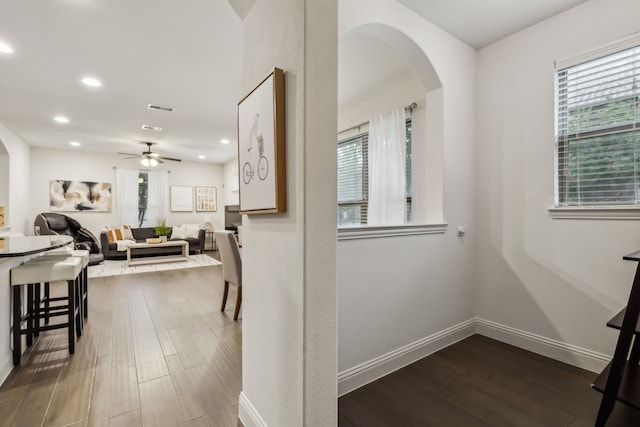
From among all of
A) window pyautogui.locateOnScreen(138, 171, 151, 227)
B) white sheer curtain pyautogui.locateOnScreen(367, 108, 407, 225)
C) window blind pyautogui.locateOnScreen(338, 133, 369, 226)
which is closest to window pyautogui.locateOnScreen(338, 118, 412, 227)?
window blind pyautogui.locateOnScreen(338, 133, 369, 226)

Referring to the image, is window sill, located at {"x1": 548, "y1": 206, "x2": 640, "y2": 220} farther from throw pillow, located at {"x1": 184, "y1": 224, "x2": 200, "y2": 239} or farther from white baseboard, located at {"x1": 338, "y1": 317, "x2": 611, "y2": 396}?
throw pillow, located at {"x1": 184, "y1": 224, "x2": 200, "y2": 239}

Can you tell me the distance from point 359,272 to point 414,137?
188 cm

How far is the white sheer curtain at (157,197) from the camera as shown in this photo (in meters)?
8.30

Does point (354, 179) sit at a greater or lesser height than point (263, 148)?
greater

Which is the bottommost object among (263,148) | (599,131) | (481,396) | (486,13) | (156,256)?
(481,396)

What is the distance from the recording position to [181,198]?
8766 mm

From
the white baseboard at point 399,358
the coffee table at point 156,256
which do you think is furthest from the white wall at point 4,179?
the white baseboard at point 399,358

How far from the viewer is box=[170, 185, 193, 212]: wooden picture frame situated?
865 centimetres

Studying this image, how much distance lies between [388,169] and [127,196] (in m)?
7.59

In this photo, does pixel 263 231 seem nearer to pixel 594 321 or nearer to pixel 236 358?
pixel 236 358

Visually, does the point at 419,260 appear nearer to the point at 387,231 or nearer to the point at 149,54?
the point at 387,231

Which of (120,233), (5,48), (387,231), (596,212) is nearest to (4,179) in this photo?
(120,233)

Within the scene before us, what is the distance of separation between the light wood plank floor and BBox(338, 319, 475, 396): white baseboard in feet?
2.28

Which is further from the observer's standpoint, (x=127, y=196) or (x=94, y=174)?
(x=127, y=196)
